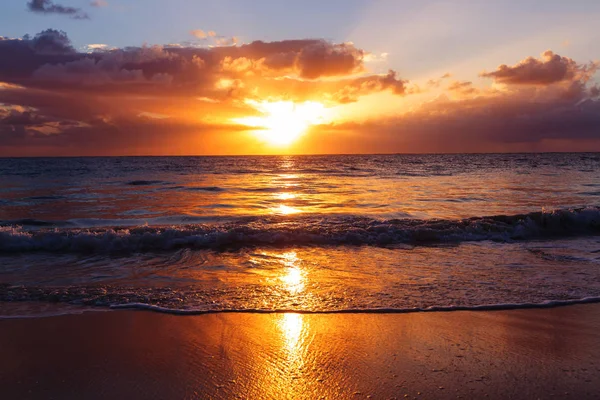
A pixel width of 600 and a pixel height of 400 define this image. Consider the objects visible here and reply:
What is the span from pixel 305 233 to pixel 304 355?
781cm

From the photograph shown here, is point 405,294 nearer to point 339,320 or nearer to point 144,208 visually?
point 339,320

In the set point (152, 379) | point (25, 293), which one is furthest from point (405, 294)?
point (25, 293)

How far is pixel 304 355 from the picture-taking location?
4598 mm

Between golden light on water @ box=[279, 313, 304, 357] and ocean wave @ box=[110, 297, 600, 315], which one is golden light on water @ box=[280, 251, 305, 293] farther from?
golden light on water @ box=[279, 313, 304, 357]

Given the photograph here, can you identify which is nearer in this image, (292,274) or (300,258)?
(292,274)

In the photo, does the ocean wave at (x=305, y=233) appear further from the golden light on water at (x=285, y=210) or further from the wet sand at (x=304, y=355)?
the wet sand at (x=304, y=355)

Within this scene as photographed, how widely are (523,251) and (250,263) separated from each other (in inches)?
260

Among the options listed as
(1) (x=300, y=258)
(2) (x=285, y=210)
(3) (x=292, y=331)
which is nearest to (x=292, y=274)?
(1) (x=300, y=258)

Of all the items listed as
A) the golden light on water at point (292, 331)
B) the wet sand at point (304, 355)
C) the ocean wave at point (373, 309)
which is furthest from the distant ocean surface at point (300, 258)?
the wet sand at point (304, 355)

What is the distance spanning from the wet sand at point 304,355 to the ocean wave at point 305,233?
18.5 feet

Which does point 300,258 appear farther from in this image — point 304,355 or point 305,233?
point 304,355

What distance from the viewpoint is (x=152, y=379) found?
415cm

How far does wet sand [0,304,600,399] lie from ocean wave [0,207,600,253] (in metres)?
5.63

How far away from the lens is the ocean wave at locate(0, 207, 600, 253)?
36.8 ft
